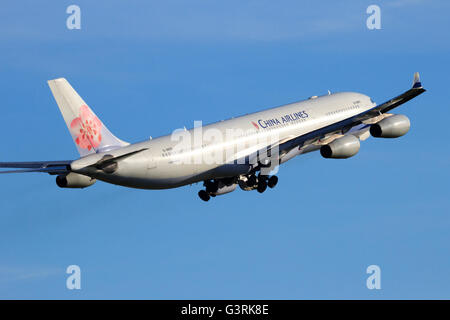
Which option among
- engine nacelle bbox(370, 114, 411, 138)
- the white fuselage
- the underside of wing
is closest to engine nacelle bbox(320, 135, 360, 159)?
the underside of wing

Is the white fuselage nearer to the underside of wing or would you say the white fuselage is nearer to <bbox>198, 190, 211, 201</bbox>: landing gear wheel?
the underside of wing

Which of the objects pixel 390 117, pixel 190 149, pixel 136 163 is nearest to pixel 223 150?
pixel 190 149

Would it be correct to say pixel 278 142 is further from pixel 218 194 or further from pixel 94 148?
pixel 94 148

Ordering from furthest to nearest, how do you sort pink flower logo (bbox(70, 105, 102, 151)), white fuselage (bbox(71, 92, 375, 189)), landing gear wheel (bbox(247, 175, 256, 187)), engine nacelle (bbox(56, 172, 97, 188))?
1. landing gear wheel (bbox(247, 175, 256, 187))
2. engine nacelle (bbox(56, 172, 97, 188))
3. pink flower logo (bbox(70, 105, 102, 151))
4. white fuselage (bbox(71, 92, 375, 189))

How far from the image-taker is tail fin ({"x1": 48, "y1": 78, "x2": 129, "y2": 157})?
5509cm

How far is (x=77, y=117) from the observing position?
5522cm

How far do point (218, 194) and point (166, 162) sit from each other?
334 inches

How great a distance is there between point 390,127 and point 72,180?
2050cm

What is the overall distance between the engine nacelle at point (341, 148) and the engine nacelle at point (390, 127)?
60.5 inches

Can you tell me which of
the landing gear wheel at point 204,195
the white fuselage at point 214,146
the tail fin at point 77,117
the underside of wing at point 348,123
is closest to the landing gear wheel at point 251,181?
the white fuselage at point 214,146

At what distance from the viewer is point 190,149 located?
188 feet

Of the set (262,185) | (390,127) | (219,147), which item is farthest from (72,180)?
(390,127)

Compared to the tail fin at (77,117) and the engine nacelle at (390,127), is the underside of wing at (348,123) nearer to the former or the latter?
the engine nacelle at (390,127)

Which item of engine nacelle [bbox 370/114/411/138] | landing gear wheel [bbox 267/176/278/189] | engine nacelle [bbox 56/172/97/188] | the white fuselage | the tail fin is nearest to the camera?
the white fuselage
